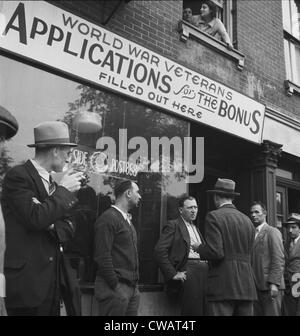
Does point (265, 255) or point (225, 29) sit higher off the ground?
point (225, 29)

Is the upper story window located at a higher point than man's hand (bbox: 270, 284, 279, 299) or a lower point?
higher

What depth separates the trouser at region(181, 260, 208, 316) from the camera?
507 cm

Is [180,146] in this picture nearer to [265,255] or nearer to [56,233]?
[265,255]

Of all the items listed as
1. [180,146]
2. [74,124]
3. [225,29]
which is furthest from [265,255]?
[225,29]

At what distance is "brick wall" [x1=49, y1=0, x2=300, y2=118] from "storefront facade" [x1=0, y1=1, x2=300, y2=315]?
0.8 inches

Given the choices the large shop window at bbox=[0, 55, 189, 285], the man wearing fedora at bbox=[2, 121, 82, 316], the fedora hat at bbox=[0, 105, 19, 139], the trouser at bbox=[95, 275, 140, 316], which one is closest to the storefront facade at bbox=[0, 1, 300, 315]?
the large shop window at bbox=[0, 55, 189, 285]

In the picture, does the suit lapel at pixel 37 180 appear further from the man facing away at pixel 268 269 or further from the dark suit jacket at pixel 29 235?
the man facing away at pixel 268 269

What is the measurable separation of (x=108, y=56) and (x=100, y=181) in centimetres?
→ 158

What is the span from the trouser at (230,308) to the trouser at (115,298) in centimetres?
84

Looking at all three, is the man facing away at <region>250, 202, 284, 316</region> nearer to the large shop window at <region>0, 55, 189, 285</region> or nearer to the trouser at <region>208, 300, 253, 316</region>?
the trouser at <region>208, 300, 253, 316</region>

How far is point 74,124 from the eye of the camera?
197 inches

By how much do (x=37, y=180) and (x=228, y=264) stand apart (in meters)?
2.25

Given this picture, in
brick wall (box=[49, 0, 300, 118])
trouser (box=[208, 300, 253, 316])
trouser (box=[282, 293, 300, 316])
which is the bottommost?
trouser (box=[282, 293, 300, 316])
